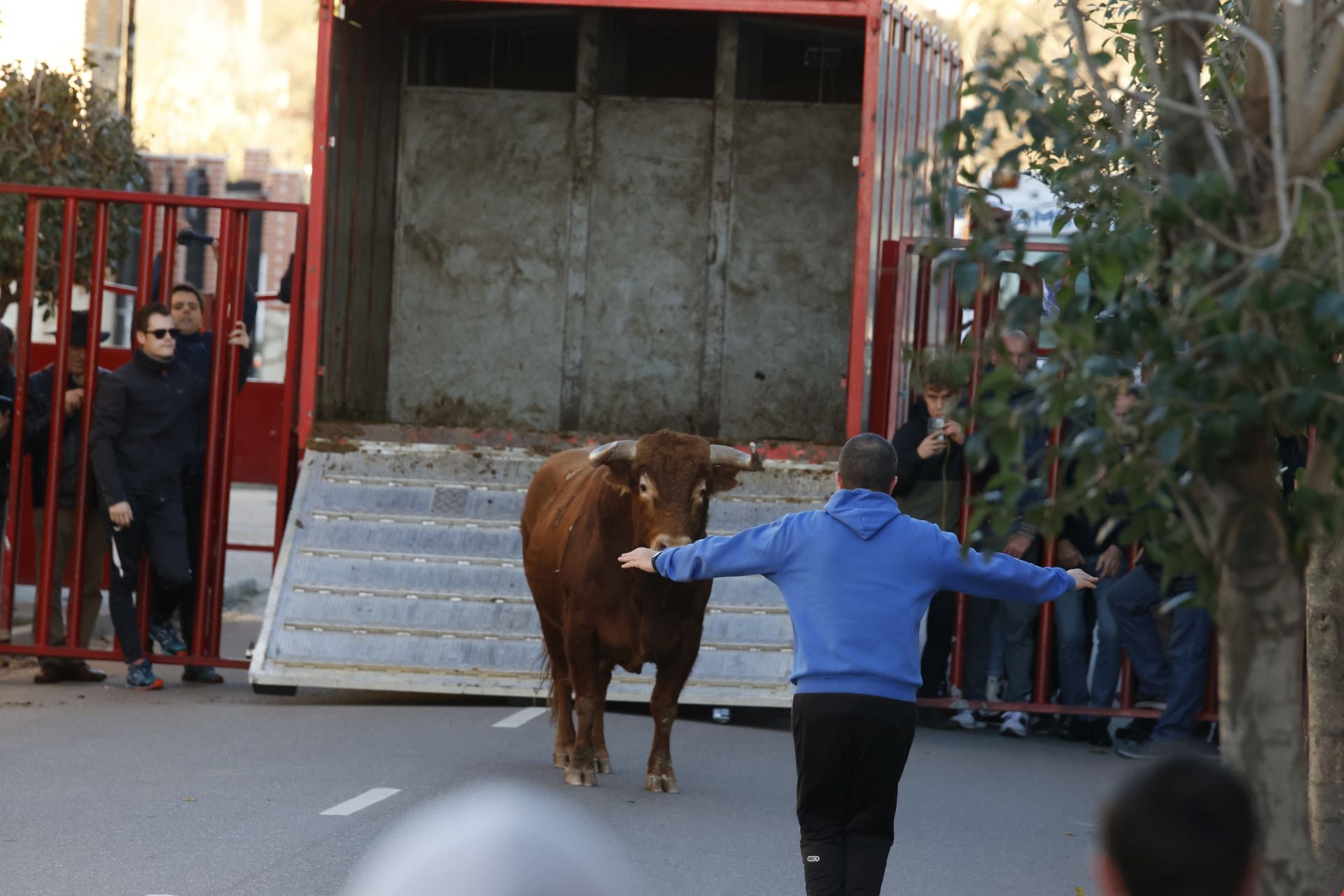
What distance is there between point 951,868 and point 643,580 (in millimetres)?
1987

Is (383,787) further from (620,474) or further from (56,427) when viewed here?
(56,427)

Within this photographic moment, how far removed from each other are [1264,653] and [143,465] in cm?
868

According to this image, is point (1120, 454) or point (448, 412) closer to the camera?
point (1120, 454)

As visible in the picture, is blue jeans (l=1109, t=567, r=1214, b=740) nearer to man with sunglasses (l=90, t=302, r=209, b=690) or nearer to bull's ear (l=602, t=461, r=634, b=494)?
bull's ear (l=602, t=461, r=634, b=494)

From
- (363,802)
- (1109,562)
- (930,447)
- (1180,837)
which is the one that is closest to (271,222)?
(930,447)

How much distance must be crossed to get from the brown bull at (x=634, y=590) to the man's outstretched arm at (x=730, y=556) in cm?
192

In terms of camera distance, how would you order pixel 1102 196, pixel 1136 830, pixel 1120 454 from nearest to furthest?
pixel 1136 830
pixel 1120 454
pixel 1102 196

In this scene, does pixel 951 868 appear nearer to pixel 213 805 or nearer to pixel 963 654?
pixel 213 805

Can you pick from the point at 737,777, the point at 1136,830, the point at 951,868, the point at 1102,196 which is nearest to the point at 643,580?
the point at 737,777

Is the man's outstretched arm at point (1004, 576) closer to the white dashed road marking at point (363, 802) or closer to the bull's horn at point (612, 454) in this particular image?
the bull's horn at point (612, 454)

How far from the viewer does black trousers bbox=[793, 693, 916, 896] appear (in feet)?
18.3

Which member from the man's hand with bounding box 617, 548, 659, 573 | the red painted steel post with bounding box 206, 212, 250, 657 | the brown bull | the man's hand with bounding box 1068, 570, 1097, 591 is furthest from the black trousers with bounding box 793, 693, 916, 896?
the red painted steel post with bounding box 206, 212, 250, 657

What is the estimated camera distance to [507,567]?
37.1 ft

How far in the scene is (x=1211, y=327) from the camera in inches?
127
